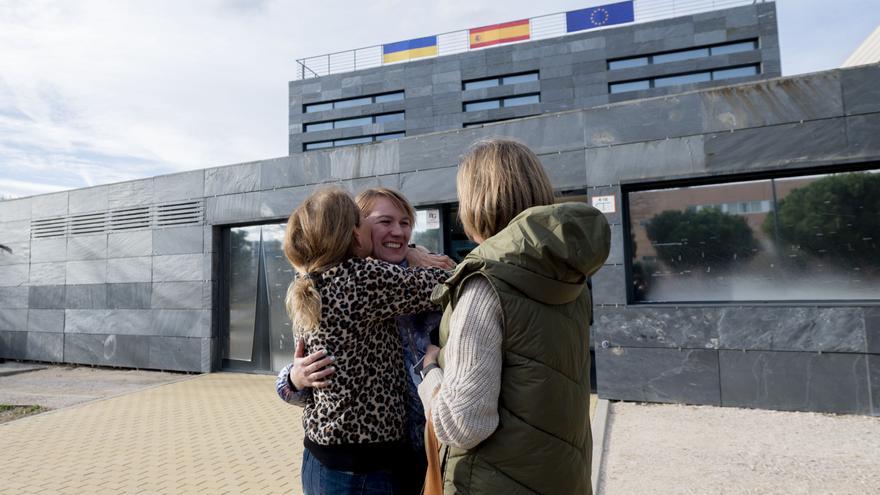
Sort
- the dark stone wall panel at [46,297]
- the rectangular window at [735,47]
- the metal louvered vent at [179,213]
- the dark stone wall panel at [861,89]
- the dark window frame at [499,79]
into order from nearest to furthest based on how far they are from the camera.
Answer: the dark stone wall panel at [861,89]
the metal louvered vent at [179,213]
the dark stone wall panel at [46,297]
the rectangular window at [735,47]
the dark window frame at [499,79]

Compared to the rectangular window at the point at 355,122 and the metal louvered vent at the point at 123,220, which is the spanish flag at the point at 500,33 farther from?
the metal louvered vent at the point at 123,220

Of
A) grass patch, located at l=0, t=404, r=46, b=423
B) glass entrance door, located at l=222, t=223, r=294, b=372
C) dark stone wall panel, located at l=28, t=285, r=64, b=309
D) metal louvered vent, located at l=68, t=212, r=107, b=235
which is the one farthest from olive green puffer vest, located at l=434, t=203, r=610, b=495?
dark stone wall panel, located at l=28, t=285, r=64, b=309

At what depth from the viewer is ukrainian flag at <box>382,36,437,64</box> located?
108 ft

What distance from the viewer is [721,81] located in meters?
27.2

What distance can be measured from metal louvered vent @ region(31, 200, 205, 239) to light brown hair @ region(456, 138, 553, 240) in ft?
30.2

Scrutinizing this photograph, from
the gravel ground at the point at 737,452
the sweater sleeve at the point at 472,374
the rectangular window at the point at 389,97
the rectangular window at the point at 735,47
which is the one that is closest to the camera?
the sweater sleeve at the point at 472,374

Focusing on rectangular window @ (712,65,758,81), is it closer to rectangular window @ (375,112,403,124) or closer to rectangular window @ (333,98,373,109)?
rectangular window @ (375,112,403,124)

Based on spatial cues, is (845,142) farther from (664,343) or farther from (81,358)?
(81,358)

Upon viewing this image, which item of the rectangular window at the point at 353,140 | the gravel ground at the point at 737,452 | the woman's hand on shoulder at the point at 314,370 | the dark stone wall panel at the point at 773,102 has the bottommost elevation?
the gravel ground at the point at 737,452

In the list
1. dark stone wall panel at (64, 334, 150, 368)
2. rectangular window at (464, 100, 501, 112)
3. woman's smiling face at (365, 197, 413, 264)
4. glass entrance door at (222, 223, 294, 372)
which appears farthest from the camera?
rectangular window at (464, 100, 501, 112)

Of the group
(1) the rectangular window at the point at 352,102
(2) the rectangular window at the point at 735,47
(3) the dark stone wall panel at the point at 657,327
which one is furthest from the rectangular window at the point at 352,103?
(3) the dark stone wall panel at the point at 657,327

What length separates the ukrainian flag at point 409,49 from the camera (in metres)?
32.9

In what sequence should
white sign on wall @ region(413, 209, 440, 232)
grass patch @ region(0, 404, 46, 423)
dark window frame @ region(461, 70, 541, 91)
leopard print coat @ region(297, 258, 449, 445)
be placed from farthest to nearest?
dark window frame @ region(461, 70, 541, 91) < white sign on wall @ region(413, 209, 440, 232) < grass patch @ region(0, 404, 46, 423) < leopard print coat @ region(297, 258, 449, 445)

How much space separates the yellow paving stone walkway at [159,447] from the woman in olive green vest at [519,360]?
3.26m
